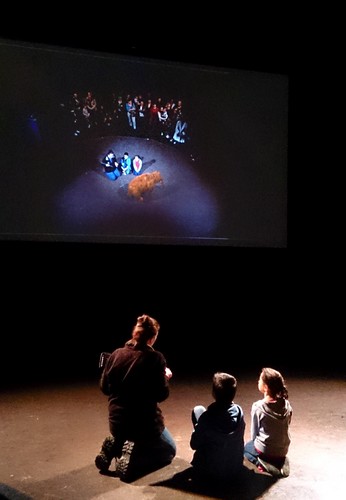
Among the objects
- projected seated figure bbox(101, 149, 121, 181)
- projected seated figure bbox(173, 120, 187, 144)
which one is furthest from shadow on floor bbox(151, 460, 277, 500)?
projected seated figure bbox(173, 120, 187, 144)

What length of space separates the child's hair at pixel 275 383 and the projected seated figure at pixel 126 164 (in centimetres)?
385

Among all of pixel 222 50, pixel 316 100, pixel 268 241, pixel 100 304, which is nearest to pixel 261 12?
pixel 222 50

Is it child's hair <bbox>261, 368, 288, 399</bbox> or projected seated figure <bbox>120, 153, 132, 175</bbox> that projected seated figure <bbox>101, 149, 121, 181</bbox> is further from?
child's hair <bbox>261, 368, 288, 399</bbox>

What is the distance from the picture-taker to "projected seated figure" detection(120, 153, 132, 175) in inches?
252

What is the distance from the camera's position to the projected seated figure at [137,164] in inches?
254

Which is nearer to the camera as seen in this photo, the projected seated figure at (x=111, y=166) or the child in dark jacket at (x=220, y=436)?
the child in dark jacket at (x=220, y=436)

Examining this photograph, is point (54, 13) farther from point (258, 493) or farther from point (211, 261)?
point (258, 493)

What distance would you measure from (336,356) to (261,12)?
14.4 feet

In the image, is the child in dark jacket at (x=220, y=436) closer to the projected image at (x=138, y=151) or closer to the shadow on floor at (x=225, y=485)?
the shadow on floor at (x=225, y=485)

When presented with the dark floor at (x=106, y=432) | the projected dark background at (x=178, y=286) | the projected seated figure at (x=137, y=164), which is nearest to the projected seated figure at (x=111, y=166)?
the projected seated figure at (x=137, y=164)

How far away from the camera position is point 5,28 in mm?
6008

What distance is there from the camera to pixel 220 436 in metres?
2.91

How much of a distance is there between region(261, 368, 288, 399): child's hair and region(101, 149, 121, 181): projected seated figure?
3.84m

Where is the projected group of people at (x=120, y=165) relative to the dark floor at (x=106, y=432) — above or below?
above
